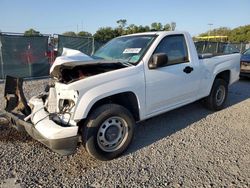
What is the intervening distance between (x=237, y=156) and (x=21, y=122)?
3.24m

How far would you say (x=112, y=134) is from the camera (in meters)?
3.71

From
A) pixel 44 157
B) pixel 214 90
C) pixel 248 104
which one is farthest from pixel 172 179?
pixel 248 104

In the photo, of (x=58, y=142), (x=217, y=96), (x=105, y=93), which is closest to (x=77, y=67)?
(x=105, y=93)

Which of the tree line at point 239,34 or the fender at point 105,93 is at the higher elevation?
the tree line at point 239,34

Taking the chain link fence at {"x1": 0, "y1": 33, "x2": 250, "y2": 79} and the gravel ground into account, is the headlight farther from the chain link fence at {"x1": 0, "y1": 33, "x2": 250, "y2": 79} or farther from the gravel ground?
the chain link fence at {"x1": 0, "y1": 33, "x2": 250, "y2": 79}

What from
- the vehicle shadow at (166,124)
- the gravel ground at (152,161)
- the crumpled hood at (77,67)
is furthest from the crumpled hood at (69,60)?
the vehicle shadow at (166,124)

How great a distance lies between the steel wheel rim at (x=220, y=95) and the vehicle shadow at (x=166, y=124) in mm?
339

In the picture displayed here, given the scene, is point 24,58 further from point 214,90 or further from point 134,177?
point 134,177

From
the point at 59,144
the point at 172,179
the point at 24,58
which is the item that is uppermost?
the point at 24,58

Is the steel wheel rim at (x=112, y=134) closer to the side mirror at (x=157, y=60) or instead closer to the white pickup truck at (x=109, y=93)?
the white pickup truck at (x=109, y=93)

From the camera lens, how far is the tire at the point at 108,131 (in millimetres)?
3430

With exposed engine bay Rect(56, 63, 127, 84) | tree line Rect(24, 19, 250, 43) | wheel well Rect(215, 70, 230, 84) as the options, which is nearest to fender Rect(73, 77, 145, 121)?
exposed engine bay Rect(56, 63, 127, 84)

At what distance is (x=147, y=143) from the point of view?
14.1 ft

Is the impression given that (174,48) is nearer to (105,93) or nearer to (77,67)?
(105,93)
